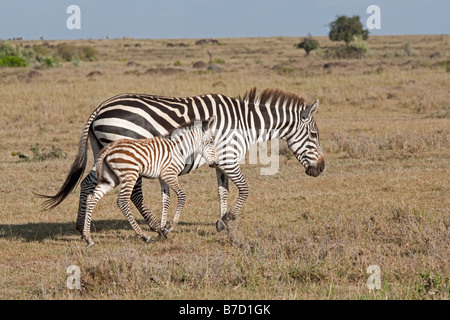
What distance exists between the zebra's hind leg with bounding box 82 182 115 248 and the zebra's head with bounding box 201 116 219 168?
1201 mm

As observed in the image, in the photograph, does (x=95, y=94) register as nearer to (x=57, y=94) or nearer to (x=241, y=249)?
(x=57, y=94)

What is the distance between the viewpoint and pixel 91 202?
281 inches

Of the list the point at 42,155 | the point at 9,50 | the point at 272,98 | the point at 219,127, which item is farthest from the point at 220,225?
the point at 9,50

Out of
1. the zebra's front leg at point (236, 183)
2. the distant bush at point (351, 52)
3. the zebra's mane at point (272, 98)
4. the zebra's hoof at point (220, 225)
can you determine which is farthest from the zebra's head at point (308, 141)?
the distant bush at point (351, 52)

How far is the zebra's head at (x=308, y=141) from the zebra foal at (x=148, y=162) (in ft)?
4.30

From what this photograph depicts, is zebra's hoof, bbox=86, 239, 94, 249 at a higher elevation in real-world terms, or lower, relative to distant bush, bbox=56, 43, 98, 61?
lower

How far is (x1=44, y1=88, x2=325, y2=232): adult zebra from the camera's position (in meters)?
7.57

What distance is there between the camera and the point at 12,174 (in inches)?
455

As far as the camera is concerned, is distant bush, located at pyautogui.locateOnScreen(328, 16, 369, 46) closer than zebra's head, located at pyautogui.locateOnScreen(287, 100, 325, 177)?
No

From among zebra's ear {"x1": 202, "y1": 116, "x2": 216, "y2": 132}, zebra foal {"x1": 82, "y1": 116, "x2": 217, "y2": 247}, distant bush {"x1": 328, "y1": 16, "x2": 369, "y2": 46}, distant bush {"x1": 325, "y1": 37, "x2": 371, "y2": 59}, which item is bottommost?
zebra foal {"x1": 82, "y1": 116, "x2": 217, "y2": 247}

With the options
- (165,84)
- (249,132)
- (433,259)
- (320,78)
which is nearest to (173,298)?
(433,259)

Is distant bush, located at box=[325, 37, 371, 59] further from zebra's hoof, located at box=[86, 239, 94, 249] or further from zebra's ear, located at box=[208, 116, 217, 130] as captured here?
zebra's hoof, located at box=[86, 239, 94, 249]

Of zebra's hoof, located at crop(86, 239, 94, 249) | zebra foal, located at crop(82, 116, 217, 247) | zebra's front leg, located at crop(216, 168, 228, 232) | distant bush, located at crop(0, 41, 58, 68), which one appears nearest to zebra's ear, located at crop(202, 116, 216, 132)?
zebra foal, located at crop(82, 116, 217, 247)

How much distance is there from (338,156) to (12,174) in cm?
627
